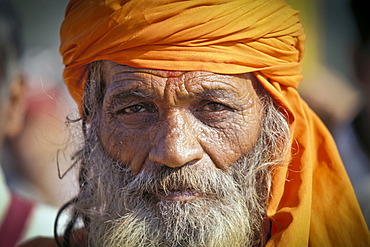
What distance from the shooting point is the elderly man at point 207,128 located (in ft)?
7.14

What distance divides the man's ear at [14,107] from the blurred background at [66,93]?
0.76 ft

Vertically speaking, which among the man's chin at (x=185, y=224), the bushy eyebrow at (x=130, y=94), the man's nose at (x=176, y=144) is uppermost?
the bushy eyebrow at (x=130, y=94)

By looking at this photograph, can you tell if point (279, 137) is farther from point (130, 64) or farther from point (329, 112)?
point (329, 112)

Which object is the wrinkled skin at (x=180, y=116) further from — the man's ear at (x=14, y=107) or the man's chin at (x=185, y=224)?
the man's ear at (x=14, y=107)

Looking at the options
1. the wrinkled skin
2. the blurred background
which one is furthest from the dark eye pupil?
the blurred background

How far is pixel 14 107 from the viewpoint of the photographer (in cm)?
536

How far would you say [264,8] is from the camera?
2.25m

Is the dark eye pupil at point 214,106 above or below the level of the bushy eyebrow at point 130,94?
below

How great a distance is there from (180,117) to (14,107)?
12.2 feet

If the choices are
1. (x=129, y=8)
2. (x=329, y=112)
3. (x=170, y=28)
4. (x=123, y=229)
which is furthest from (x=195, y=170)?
(x=329, y=112)

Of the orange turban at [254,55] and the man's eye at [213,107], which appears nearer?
the orange turban at [254,55]

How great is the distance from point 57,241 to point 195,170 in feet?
3.89

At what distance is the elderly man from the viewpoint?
2178 mm

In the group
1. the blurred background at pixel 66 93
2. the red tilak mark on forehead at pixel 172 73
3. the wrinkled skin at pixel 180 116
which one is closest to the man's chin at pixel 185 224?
the wrinkled skin at pixel 180 116
